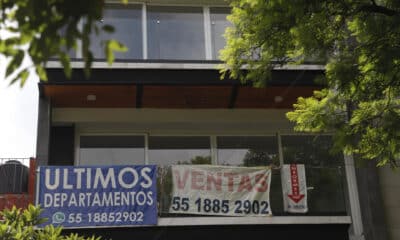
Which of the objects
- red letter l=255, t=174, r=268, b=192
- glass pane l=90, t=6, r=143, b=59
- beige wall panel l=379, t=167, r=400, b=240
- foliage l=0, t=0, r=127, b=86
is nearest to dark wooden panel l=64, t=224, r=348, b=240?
red letter l=255, t=174, r=268, b=192

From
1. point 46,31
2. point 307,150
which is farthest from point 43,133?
point 46,31

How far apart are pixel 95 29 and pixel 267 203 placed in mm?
9612

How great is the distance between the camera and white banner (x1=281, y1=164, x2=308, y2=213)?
12680mm

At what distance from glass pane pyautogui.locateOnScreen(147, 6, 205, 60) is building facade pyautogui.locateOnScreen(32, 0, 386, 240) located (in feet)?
0.08

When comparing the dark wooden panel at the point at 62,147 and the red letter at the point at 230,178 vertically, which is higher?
the dark wooden panel at the point at 62,147

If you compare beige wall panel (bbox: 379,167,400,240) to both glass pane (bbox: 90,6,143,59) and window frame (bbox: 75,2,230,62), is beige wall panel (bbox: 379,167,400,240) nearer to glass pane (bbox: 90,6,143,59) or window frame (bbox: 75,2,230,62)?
window frame (bbox: 75,2,230,62)

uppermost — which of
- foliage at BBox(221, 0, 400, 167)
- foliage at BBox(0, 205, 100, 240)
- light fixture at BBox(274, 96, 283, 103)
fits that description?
light fixture at BBox(274, 96, 283, 103)

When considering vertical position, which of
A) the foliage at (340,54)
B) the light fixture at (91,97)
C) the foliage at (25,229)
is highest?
the light fixture at (91,97)

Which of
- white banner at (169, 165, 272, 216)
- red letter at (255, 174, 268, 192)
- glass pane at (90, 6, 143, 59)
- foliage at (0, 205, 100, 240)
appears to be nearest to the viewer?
foliage at (0, 205, 100, 240)

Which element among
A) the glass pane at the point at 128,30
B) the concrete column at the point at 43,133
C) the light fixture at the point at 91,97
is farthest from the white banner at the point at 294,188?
the concrete column at the point at 43,133

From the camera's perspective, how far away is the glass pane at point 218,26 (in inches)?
547

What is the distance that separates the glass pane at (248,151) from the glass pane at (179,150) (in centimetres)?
41

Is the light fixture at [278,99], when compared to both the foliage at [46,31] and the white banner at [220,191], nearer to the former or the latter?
the white banner at [220,191]

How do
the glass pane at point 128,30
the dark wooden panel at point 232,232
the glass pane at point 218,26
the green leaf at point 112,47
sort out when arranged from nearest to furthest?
the green leaf at point 112,47 → the dark wooden panel at point 232,232 → the glass pane at point 128,30 → the glass pane at point 218,26
